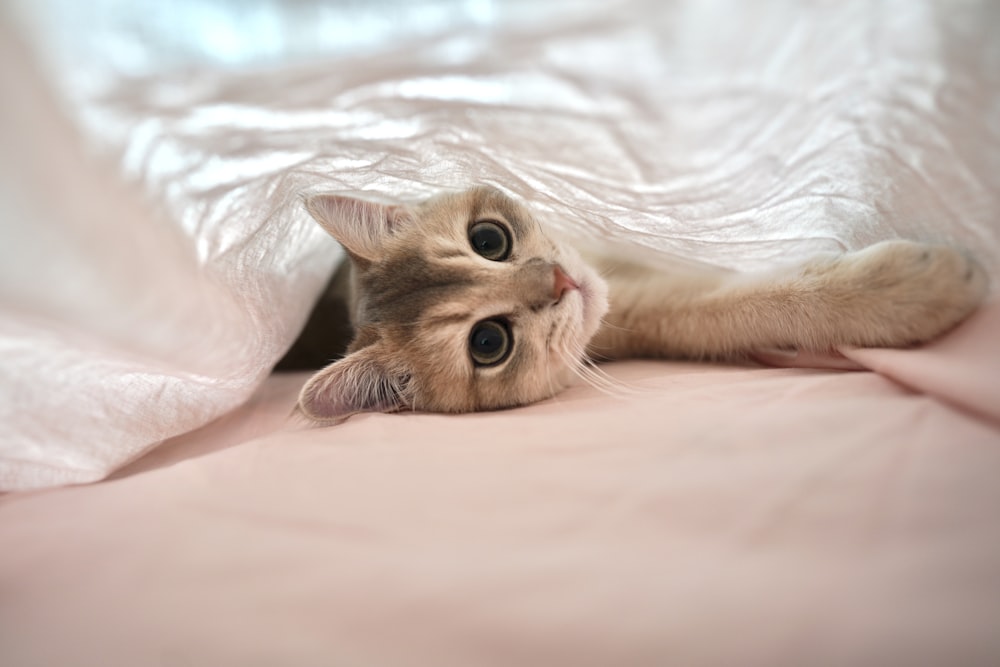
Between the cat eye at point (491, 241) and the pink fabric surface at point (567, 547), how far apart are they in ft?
1.70

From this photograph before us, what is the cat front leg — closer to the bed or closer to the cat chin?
the bed

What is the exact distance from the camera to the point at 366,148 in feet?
3.96

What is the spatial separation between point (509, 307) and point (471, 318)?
0.28 feet

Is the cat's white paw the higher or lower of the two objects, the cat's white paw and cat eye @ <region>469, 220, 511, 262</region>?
the higher

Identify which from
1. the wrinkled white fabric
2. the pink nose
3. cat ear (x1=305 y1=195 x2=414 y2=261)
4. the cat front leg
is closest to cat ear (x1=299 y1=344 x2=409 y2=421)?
the wrinkled white fabric

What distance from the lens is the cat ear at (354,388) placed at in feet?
3.98

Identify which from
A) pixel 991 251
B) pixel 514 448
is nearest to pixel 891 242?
pixel 991 251

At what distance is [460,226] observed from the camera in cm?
143

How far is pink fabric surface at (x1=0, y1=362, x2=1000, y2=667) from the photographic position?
23.9 inches

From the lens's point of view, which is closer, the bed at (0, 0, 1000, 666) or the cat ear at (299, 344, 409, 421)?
→ the bed at (0, 0, 1000, 666)

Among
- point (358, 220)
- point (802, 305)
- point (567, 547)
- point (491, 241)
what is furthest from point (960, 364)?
point (358, 220)

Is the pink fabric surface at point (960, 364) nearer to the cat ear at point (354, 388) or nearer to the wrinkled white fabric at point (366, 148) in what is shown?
the wrinkled white fabric at point (366, 148)

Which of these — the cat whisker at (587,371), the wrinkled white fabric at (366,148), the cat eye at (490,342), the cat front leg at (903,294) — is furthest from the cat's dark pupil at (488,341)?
the cat front leg at (903,294)

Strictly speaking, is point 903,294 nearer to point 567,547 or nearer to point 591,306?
point 591,306
